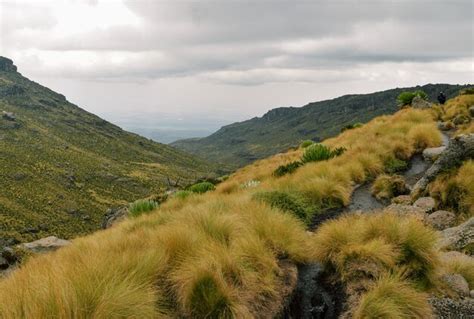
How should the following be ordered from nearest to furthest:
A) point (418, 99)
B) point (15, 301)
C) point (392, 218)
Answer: point (15, 301), point (392, 218), point (418, 99)

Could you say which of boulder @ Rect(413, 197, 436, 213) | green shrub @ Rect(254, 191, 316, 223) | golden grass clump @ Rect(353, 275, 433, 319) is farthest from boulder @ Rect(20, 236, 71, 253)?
golden grass clump @ Rect(353, 275, 433, 319)

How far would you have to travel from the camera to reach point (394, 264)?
7.44m

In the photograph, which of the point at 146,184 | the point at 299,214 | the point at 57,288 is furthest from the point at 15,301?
the point at 146,184

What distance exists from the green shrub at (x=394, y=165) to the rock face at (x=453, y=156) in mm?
3659

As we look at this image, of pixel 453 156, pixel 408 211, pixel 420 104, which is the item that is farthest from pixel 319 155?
pixel 420 104

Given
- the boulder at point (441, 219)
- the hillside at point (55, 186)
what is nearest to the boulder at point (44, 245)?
the boulder at point (441, 219)

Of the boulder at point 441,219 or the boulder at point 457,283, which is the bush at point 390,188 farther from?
the boulder at point 457,283

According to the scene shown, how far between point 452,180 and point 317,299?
21.8ft

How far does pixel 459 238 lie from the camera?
30.3ft

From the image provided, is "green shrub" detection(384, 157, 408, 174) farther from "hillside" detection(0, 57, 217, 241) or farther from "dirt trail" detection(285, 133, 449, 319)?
"hillside" detection(0, 57, 217, 241)

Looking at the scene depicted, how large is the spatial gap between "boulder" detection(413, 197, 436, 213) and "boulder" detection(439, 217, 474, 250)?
1.93m

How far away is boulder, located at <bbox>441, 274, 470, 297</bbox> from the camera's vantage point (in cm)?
719

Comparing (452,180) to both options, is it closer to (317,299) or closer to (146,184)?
(317,299)

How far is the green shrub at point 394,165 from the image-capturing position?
660 inches
